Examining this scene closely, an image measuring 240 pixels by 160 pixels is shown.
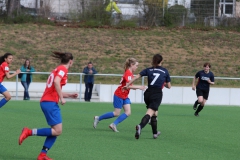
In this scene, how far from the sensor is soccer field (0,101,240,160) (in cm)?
852

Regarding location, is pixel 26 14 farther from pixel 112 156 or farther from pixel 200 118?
pixel 112 156

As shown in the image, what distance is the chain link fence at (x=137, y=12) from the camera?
3753 centimetres

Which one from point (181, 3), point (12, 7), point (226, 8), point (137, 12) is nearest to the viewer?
point (12, 7)

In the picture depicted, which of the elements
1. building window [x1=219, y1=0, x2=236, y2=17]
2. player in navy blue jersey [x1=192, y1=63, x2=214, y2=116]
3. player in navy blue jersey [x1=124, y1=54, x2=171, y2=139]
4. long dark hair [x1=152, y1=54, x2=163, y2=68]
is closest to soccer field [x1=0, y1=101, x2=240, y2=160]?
player in navy blue jersey [x1=124, y1=54, x2=171, y2=139]

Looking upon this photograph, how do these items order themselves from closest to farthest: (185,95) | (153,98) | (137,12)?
(153,98) → (185,95) → (137,12)

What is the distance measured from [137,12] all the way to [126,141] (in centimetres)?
2842

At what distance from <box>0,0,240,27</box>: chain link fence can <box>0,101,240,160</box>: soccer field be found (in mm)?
22790

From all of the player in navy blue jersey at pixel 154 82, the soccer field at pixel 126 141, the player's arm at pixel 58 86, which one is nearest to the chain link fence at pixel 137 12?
the soccer field at pixel 126 141

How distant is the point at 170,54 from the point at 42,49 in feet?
24.4

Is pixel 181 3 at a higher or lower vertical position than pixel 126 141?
higher

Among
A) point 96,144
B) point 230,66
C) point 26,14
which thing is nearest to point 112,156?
point 96,144

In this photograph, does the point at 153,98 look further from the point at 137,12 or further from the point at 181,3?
the point at 181,3

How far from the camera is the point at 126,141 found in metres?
10.1

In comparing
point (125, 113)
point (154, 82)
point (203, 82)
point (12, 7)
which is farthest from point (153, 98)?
point (12, 7)
